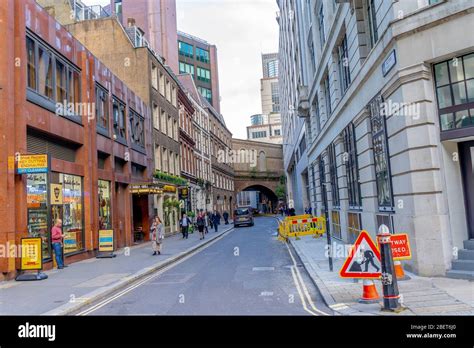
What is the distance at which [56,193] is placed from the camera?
49.7 feet

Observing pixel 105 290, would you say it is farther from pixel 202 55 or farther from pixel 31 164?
pixel 202 55

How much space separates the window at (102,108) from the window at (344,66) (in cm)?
1117

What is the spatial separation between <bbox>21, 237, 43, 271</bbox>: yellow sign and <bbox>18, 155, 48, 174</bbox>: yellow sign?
78.2 inches

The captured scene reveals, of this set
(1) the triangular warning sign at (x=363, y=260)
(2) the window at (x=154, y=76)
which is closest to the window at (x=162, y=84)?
(2) the window at (x=154, y=76)

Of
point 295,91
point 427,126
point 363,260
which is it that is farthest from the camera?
point 295,91

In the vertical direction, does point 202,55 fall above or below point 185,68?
above

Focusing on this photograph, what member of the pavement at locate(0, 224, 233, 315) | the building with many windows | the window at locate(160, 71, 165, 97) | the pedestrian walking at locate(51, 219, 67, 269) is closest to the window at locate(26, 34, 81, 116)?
the pedestrian walking at locate(51, 219, 67, 269)

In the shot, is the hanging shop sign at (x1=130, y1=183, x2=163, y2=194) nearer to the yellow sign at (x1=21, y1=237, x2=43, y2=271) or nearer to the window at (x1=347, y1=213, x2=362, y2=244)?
the window at (x1=347, y1=213, x2=362, y2=244)

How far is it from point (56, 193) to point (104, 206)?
18.2ft

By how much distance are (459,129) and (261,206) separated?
105m

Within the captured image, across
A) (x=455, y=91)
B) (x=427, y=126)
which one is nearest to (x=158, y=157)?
(x=427, y=126)

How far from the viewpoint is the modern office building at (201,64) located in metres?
80.3
